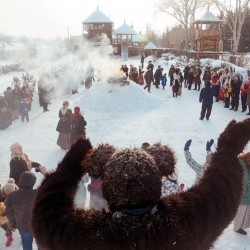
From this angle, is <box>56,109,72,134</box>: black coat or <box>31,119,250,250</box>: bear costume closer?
<box>31,119,250,250</box>: bear costume

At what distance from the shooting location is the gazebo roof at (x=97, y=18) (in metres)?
40.4

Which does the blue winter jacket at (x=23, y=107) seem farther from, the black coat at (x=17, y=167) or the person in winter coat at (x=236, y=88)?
the person in winter coat at (x=236, y=88)

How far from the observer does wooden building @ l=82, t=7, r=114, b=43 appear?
40550 millimetres

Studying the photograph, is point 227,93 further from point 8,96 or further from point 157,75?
point 8,96

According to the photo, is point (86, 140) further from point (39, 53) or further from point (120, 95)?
point (39, 53)

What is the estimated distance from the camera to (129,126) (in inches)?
413

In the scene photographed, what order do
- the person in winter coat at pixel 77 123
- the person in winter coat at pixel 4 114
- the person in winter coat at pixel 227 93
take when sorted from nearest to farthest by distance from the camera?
the person in winter coat at pixel 77 123, the person in winter coat at pixel 4 114, the person in winter coat at pixel 227 93

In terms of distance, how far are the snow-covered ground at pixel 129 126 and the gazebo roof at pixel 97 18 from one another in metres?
27.5

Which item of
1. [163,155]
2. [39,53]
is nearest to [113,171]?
[163,155]

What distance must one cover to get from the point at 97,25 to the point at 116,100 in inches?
1209

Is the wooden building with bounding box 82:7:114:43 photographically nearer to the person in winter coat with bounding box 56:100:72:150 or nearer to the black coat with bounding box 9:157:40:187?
the person in winter coat with bounding box 56:100:72:150

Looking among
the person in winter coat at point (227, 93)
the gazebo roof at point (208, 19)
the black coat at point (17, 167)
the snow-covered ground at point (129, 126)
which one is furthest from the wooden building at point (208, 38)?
the black coat at point (17, 167)

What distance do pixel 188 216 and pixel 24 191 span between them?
8.50 feet

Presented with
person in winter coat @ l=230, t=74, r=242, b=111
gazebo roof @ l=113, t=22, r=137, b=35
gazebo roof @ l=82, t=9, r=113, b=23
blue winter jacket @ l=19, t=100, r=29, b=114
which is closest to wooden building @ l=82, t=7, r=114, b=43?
gazebo roof @ l=82, t=9, r=113, b=23
